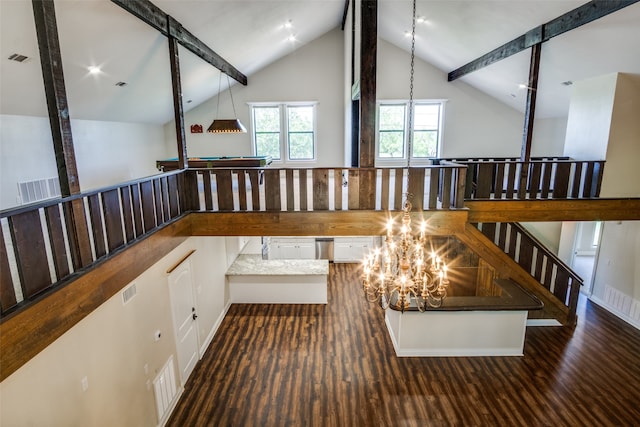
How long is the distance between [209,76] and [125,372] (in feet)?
18.8

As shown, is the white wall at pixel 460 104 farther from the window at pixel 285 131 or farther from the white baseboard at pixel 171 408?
the white baseboard at pixel 171 408

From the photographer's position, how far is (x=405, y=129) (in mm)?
9047

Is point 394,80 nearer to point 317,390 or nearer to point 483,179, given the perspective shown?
point 483,179

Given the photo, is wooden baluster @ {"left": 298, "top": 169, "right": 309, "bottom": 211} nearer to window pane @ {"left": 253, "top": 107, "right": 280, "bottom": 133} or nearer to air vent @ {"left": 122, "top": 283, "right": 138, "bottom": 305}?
air vent @ {"left": 122, "top": 283, "right": 138, "bottom": 305}

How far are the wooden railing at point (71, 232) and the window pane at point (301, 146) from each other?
17.6ft

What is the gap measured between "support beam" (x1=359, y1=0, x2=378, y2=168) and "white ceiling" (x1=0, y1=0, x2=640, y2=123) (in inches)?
65.3

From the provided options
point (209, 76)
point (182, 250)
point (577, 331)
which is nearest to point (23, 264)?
point (182, 250)

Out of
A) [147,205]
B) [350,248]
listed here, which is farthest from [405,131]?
[147,205]

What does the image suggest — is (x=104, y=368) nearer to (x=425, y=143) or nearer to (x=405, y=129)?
(x=405, y=129)

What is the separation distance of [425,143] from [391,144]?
892 millimetres

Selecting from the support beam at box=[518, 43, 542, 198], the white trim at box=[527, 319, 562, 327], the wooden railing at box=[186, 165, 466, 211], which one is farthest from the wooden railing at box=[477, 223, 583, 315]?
the wooden railing at box=[186, 165, 466, 211]

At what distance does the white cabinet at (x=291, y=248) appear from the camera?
31.3 feet

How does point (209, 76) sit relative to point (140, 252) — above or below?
above

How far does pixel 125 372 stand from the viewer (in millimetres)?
3510
